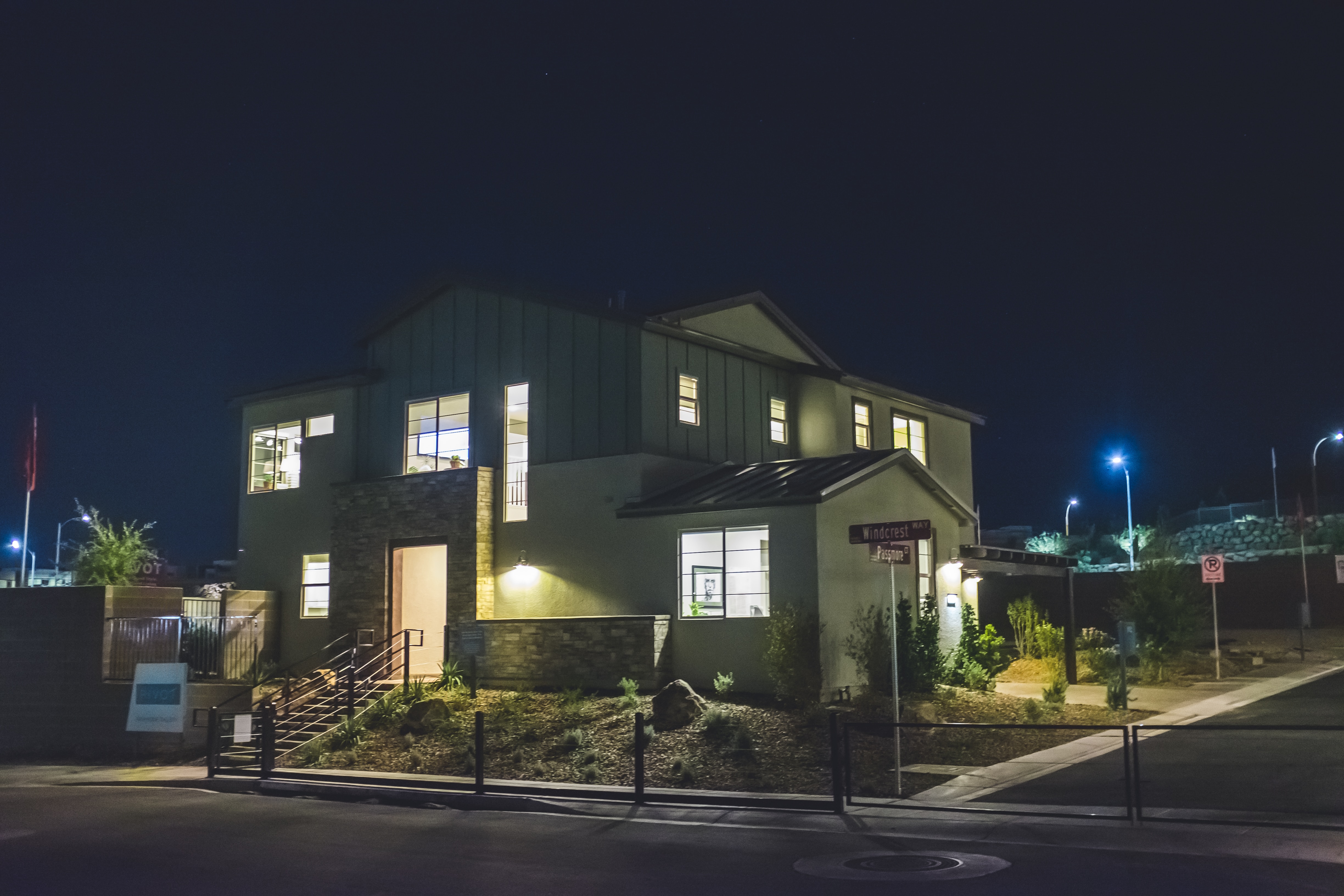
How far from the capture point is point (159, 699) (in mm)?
21969

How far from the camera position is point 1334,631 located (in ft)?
121

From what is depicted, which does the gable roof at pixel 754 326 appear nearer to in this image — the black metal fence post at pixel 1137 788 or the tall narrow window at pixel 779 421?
the tall narrow window at pixel 779 421

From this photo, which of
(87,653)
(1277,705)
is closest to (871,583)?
(1277,705)

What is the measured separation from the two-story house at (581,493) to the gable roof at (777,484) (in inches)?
2.7

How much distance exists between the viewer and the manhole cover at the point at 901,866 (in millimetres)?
9758

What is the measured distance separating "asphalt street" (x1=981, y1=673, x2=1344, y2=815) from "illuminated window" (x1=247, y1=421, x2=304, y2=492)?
1993 centimetres

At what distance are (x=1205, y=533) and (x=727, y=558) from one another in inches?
1675

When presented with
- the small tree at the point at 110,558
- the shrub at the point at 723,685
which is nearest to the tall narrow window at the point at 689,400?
the shrub at the point at 723,685

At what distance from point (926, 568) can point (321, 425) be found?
47.9 ft

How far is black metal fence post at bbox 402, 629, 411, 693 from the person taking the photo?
22.3m

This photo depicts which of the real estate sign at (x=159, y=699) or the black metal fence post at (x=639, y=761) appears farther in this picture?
the real estate sign at (x=159, y=699)

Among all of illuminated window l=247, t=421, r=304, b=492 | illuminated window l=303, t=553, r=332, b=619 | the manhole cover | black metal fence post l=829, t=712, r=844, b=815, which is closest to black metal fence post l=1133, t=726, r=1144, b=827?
the manhole cover

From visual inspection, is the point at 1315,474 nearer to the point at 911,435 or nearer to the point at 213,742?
the point at 911,435

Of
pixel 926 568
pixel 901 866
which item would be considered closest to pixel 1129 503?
pixel 926 568
